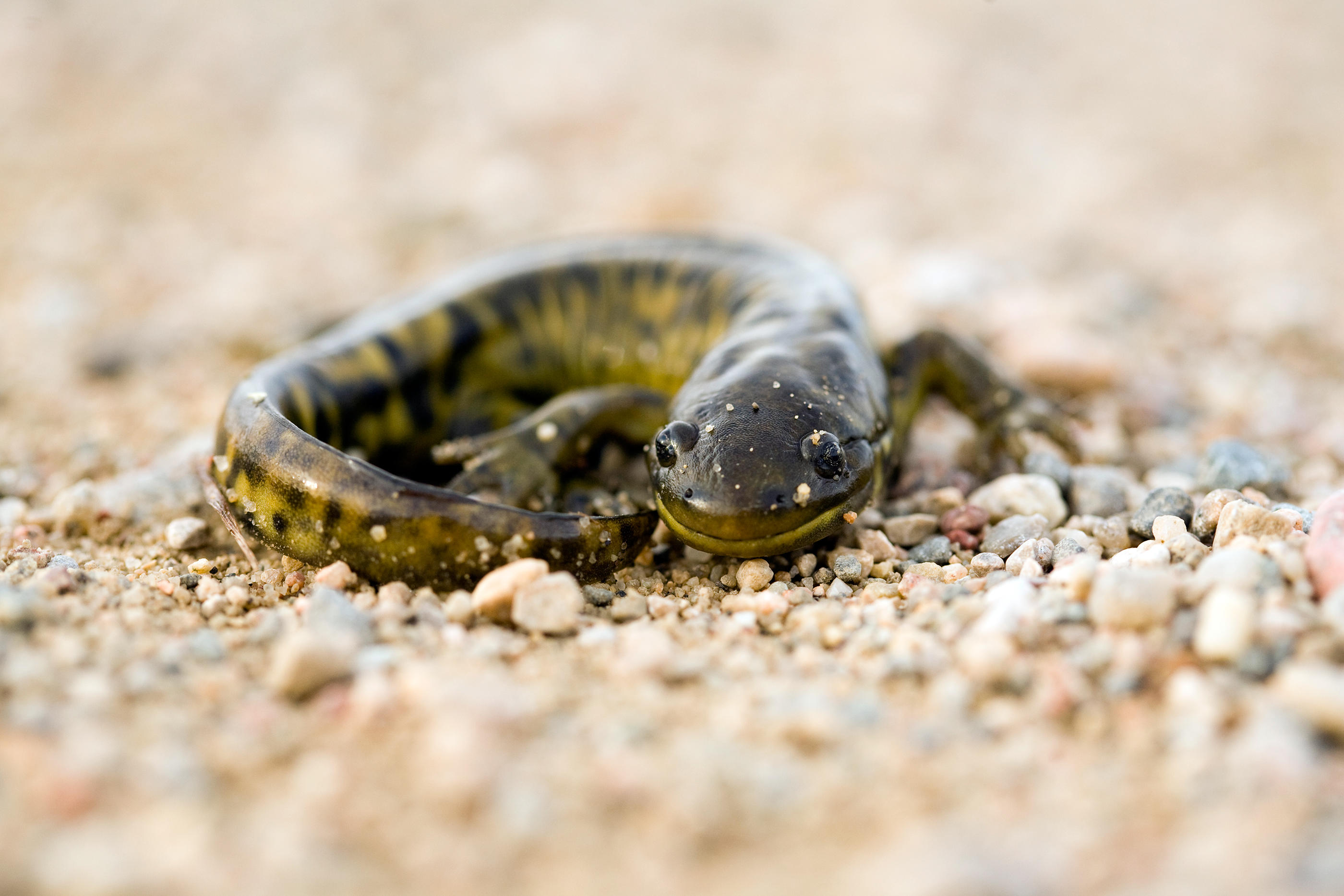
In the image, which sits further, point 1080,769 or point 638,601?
point 638,601

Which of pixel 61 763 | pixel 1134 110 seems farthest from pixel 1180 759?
pixel 1134 110

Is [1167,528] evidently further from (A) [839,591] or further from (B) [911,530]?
(A) [839,591]

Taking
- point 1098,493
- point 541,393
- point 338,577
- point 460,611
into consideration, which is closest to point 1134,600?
point 1098,493

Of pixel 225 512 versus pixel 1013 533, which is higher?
pixel 1013 533

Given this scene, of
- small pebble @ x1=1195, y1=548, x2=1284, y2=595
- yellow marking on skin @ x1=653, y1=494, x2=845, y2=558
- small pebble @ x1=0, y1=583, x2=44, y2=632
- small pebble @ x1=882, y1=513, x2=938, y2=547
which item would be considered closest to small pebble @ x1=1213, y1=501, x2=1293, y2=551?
small pebble @ x1=1195, y1=548, x2=1284, y2=595

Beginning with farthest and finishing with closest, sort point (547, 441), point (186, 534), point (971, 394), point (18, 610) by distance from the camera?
point (971, 394) → point (547, 441) → point (186, 534) → point (18, 610)

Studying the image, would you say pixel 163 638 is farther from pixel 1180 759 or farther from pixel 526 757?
pixel 1180 759

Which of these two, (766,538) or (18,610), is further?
(766,538)
